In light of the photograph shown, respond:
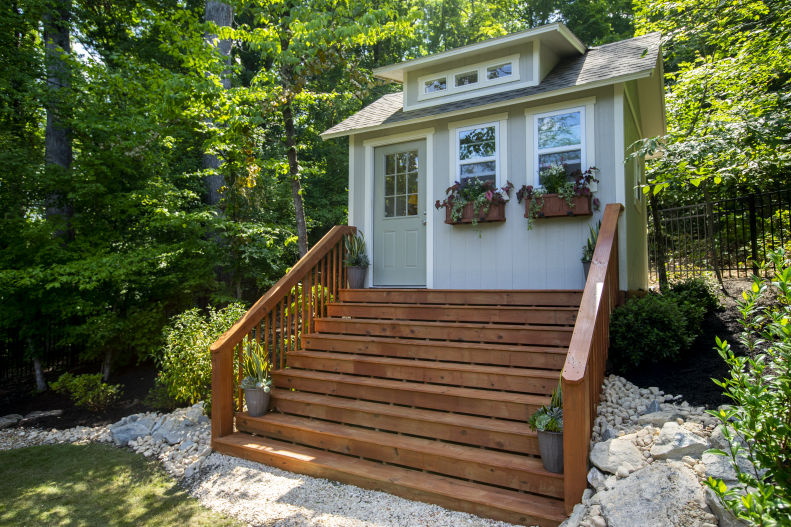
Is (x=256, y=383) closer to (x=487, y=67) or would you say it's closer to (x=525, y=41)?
(x=487, y=67)

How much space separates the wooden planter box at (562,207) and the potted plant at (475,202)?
0.36 m

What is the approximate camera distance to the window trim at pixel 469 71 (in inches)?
239

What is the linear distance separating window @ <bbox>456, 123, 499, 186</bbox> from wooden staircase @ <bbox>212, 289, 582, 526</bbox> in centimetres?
160

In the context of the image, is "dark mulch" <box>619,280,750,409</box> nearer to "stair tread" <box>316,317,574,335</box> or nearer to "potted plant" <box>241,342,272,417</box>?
"stair tread" <box>316,317,574,335</box>

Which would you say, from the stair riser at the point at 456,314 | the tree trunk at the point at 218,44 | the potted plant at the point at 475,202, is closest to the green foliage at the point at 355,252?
the stair riser at the point at 456,314

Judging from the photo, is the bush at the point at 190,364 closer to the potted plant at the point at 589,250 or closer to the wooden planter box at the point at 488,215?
the wooden planter box at the point at 488,215

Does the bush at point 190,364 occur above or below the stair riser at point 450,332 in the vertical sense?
below

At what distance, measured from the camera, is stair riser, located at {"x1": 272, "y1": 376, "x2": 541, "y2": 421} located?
375 cm

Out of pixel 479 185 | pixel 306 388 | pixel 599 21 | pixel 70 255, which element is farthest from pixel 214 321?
pixel 599 21

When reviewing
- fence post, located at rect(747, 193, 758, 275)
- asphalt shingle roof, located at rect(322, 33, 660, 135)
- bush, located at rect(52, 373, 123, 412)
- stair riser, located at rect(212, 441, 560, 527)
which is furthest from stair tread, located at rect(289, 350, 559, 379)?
fence post, located at rect(747, 193, 758, 275)

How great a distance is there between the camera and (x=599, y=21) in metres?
15.1

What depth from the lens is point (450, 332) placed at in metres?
4.87

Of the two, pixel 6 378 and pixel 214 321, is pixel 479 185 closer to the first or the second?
pixel 214 321

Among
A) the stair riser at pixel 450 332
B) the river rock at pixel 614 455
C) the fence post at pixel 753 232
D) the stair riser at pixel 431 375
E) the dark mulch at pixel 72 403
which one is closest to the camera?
the river rock at pixel 614 455
